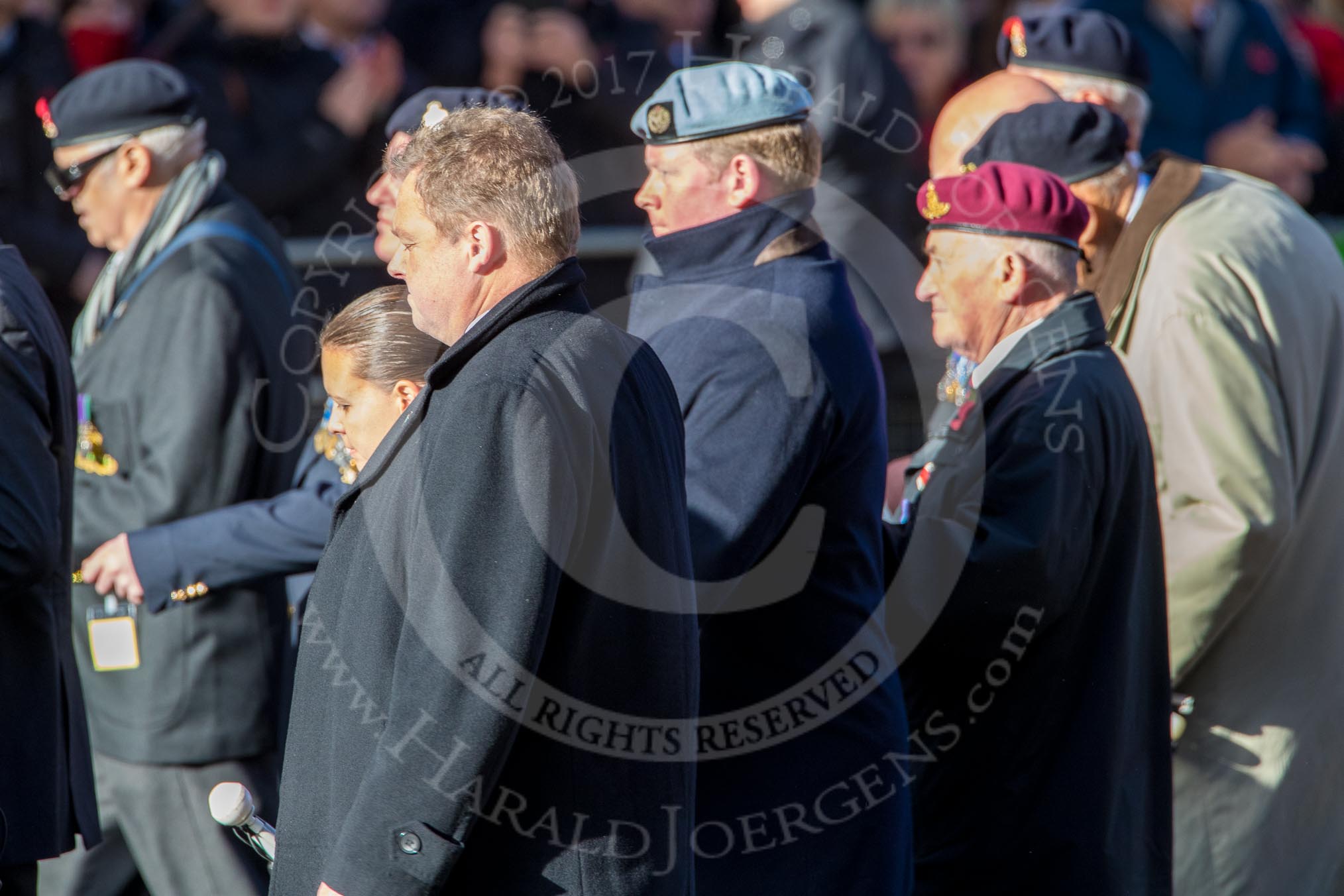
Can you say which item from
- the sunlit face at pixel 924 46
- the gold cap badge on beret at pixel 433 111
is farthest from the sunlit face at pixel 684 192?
the sunlit face at pixel 924 46

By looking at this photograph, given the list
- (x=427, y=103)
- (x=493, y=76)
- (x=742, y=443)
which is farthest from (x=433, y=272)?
(x=493, y=76)

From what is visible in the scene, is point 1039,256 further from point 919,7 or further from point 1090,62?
point 919,7

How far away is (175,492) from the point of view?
12.1 feet

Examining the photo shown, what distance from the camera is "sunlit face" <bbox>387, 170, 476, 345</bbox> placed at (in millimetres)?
2111

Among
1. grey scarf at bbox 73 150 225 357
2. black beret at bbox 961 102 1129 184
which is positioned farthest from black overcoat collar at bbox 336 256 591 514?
grey scarf at bbox 73 150 225 357

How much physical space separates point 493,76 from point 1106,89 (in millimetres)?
2803

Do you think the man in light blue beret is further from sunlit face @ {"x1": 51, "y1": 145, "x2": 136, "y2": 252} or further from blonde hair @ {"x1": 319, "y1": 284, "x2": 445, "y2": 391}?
sunlit face @ {"x1": 51, "y1": 145, "x2": 136, "y2": 252}

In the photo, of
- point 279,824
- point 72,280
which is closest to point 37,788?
point 279,824

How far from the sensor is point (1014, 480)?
111 inches

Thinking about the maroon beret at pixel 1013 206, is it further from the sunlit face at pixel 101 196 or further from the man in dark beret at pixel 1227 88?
the man in dark beret at pixel 1227 88

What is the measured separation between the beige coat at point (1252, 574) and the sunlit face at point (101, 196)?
239 cm

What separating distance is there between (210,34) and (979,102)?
3270 mm

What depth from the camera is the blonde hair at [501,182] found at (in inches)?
82.5

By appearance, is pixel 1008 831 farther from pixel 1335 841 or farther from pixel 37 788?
pixel 37 788
